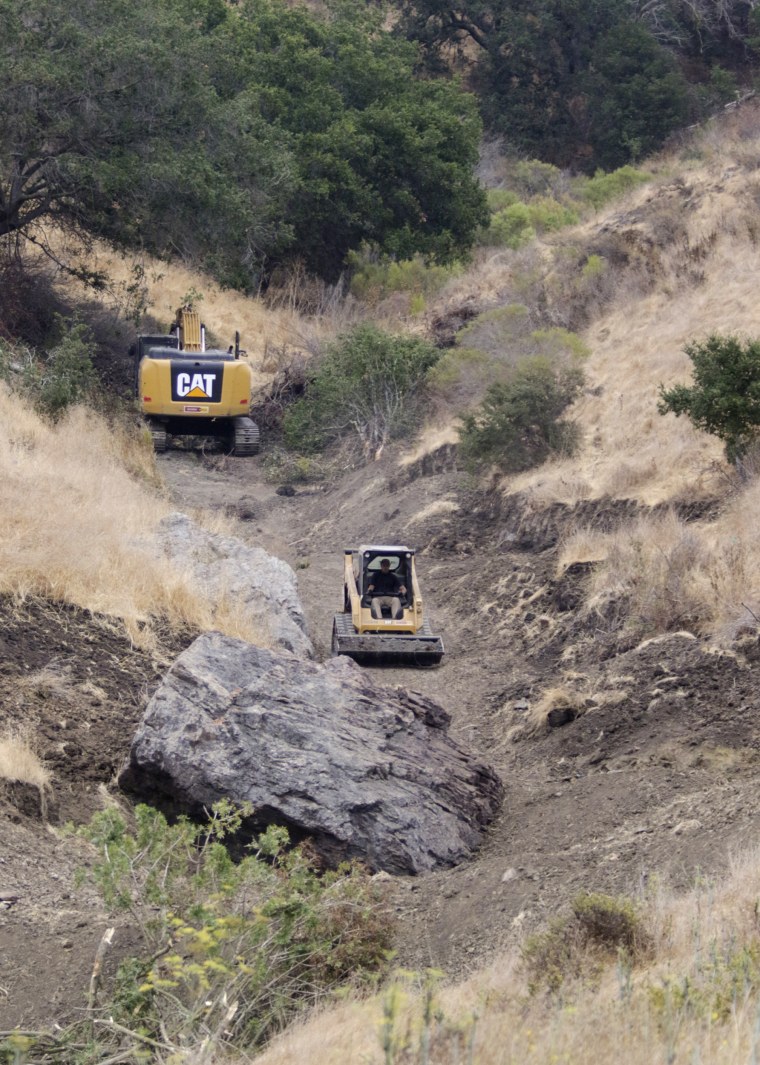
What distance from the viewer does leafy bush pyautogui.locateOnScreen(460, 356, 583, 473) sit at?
21391 mm

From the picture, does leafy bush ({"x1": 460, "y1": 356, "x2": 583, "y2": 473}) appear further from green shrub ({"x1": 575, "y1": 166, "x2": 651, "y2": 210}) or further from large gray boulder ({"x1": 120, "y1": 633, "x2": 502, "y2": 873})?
green shrub ({"x1": 575, "y1": 166, "x2": 651, "y2": 210})

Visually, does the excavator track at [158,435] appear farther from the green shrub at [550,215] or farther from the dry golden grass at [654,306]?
the green shrub at [550,215]

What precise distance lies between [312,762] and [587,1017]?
481 centimetres

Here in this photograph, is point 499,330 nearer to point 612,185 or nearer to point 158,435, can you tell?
point 158,435

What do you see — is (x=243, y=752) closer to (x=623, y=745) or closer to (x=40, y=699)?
(x=40, y=699)

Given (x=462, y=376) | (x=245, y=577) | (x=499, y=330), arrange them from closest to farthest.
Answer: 1. (x=245, y=577)
2. (x=462, y=376)
3. (x=499, y=330)

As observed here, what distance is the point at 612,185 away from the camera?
1490 inches

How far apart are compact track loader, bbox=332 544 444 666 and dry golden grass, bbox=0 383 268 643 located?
4.54 feet

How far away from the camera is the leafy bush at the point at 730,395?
16656 millimetres

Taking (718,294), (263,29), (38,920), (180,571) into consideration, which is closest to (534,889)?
(38,920)

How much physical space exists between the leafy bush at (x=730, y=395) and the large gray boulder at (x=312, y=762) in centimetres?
780

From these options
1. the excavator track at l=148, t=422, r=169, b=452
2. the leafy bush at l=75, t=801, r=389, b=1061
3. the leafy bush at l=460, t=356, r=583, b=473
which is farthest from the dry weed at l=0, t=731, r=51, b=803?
the excavator track at l=148, t=422, r=169, b=452

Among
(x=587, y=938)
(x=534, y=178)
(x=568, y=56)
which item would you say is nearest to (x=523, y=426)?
(x=587, y=938)

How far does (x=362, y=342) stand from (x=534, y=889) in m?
21.4
